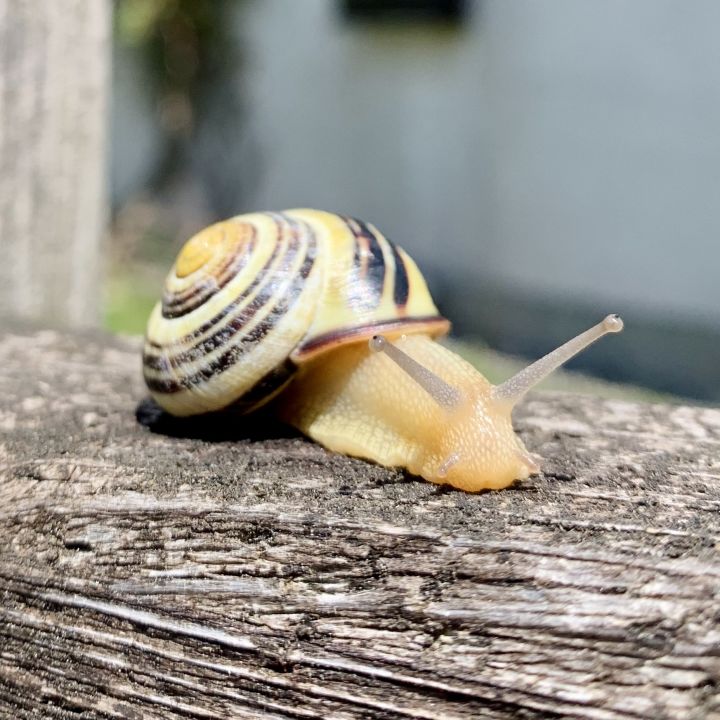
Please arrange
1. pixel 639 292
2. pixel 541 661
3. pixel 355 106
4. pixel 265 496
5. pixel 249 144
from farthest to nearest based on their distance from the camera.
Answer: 1. pixel 249 144
2. pixel 355 106
3. pixel 639 292
4. pixel 265 496
5. pixel 541 661

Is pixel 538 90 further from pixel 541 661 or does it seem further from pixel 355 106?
pixel 541 661

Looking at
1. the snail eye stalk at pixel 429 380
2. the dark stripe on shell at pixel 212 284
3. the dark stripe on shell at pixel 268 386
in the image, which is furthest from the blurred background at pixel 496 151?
the snail eye stalk at pixel 429 380

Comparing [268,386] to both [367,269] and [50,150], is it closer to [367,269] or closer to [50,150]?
[367,269]

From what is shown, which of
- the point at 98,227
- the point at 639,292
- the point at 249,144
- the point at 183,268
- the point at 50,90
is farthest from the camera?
the point at 249,144

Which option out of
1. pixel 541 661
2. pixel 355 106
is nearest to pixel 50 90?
pixel 541 661

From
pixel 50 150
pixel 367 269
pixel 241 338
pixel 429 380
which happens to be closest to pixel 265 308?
pixel 241 338

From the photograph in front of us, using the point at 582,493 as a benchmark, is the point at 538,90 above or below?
above

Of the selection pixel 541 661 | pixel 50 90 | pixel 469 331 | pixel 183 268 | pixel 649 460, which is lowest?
pixel 469 331

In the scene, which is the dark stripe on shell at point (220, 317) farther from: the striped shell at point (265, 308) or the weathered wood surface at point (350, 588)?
the weathered wood surface at point (350, 588)
